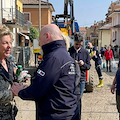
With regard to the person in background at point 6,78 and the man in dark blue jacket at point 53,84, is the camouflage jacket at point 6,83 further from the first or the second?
the man in dark blue jacket at point 53,84

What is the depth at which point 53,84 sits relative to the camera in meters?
1.85

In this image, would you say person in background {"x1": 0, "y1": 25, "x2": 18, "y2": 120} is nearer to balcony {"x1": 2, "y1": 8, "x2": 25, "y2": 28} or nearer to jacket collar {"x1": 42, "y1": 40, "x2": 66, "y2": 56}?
jacket collar {"x1": 42, "y1": 40, "x2": 66, "y2": 56}

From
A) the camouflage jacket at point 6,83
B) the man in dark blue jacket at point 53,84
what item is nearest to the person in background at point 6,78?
the camouflage jacket at point 6,83

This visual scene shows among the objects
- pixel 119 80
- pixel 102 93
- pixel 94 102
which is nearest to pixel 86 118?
pixel 94 102

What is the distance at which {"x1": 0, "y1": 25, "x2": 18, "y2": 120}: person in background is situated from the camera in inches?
83.5

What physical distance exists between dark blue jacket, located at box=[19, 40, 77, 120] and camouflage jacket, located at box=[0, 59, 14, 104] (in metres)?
0.24

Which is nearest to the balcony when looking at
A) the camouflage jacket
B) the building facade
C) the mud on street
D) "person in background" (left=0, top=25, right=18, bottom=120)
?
the mud on street

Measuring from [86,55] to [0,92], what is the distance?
2.65 metres

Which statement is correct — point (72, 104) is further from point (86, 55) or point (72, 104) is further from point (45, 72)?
point (86, 55)

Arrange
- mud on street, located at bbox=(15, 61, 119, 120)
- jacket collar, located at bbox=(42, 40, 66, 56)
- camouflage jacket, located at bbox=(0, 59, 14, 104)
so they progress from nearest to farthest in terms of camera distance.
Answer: jacket collar, located at bbox=(42, 40, 66, 56) → camouflage jacket, located at bbox=(0, 59, 14, 104) → mud on street, located at bbox=(15, 61, 119, 120)

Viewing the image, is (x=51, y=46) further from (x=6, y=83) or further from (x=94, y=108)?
(x=94, y=108)

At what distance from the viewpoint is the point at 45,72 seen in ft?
5.93

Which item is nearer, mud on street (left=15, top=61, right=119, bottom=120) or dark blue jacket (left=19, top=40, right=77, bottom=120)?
dark blue jacket (left=19, top=40, right=77, bottom=120)

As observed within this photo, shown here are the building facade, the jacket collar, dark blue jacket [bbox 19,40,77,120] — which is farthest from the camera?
the building facade
